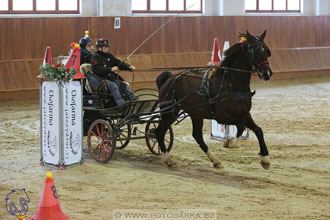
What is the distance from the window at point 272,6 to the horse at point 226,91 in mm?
12603

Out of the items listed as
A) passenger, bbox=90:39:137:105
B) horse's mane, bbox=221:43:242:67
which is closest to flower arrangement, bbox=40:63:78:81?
passenger, bbox=90:39:137:105

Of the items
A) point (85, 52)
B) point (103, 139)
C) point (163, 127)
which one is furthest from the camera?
point (85, 52)

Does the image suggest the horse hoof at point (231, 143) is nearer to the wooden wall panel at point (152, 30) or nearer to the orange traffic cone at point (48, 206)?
the orange traffic cone at point (48, 206)

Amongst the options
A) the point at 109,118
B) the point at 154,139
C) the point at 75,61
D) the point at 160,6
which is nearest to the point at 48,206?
the point at 75,61

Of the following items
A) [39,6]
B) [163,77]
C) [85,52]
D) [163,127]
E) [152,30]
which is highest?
[39,6]

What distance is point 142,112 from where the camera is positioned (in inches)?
359

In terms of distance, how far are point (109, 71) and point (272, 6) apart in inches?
523

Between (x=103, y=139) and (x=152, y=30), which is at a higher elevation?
(x=152, y=30)

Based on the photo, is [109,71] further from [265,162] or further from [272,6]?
[272,6]

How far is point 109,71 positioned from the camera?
9211 mm

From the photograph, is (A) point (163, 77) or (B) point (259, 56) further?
(A) point (163, 77)

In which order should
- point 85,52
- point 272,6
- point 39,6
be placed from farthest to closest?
point 272,6
point 39,6
point 85,52

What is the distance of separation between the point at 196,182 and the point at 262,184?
82cm

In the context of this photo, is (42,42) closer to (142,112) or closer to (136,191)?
(142,112)
